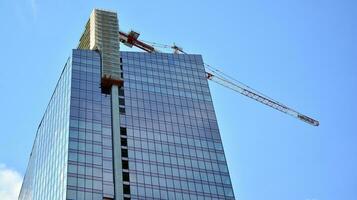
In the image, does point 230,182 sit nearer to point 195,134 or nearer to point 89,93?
point 195,134

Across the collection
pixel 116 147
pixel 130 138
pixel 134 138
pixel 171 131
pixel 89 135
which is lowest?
pixel 116 147

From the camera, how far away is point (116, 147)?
136 m

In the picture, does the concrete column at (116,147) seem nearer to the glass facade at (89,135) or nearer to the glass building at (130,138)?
the glass building at (130,138)

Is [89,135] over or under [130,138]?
under

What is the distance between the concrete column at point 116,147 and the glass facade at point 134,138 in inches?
31.6

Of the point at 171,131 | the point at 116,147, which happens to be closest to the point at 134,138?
the point at 116,147

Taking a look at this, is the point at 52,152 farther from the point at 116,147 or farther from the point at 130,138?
the point at 130,138

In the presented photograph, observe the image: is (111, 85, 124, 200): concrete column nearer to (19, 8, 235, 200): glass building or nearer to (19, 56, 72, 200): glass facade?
(19, 8, 235, 200): glass building

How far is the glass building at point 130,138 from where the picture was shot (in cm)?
12988

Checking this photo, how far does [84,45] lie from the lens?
174 metres

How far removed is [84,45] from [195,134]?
41.9 m

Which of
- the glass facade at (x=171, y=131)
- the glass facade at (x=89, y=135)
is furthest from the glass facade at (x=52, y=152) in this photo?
the glass facade at (x=171, y=131)

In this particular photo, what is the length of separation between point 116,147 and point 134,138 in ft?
20.8

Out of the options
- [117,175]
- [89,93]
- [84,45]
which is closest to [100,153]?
[117,175]
